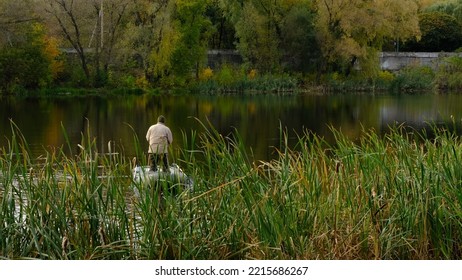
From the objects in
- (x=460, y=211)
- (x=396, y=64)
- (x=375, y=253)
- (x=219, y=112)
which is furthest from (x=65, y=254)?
(x=396, y=64)

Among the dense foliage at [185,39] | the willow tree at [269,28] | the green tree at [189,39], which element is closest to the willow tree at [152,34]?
the dense foliage at [185,39]

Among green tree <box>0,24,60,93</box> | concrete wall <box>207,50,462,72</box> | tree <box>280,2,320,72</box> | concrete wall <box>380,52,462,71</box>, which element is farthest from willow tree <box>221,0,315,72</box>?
green tree <box>0,24,60,93</box>

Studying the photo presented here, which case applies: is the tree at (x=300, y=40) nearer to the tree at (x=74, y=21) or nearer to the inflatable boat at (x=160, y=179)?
the tree at (x=74, y=21)

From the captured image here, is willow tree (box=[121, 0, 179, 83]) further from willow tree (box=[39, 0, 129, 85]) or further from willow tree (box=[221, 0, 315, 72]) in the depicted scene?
willow tree (box=[221, 0, 315, 72])

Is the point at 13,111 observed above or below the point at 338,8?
below

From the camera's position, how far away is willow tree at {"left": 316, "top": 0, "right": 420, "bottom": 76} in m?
39.4

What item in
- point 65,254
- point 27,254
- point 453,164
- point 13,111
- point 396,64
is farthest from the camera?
point 396,64

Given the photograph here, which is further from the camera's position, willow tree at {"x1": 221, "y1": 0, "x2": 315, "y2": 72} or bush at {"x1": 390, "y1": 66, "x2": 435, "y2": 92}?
bush at {"x1": 390, "y1": 66, "x2": 435, "y2": 92}

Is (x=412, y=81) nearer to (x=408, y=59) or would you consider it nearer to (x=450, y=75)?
(x=450, y=75)

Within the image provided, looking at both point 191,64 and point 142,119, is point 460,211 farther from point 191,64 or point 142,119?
point 191,64

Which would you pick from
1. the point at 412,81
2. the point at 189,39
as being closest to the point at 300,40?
the point at 189,39

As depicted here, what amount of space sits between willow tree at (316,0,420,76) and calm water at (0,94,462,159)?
514 cm

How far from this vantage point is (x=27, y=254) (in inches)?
184

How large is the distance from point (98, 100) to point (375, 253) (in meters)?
28.5
